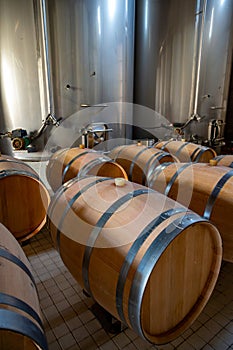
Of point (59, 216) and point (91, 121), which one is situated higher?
point (91, 121)

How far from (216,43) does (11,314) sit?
16.6ft

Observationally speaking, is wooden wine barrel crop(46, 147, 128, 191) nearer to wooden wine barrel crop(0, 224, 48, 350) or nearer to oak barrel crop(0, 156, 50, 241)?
oak barrel crop(0, 156, 50, 241)

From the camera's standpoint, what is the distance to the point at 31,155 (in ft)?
10.00

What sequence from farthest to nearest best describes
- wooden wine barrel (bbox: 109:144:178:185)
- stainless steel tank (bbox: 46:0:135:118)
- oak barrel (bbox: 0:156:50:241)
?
stainless steel tank (bbox: 46:0:135:118)
wooden wine barrel (bbox: 109:144:178:185)
oak barrel (bbox: 0:156:50:241)

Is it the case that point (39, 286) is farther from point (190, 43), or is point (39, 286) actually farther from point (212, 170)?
point (190, 43)

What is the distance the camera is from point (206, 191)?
1.70 meters

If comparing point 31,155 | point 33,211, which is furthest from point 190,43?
point 33,211

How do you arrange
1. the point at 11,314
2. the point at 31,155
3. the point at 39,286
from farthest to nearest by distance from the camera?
1. the point at 31,155
2. the point at 39,286
3. the point at 11,314

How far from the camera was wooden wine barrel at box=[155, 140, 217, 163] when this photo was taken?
9.49ft

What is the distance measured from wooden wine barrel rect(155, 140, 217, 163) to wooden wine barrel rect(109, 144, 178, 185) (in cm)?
28

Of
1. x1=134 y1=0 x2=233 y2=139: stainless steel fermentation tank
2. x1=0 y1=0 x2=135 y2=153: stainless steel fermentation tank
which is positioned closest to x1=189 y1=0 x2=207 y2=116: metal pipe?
x1=134 y1=0 x2=233 y2=139: stainless steel fermentation tank

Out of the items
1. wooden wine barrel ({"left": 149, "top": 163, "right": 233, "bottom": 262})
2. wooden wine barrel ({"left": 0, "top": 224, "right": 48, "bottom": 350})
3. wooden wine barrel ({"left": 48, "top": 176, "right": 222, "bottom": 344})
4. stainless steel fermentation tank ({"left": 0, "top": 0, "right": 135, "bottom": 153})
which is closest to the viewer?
wooden wine barrel ({"left": 0, "top": 224, "right": 48, "bottom": 350})

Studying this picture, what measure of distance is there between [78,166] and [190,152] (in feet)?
4.70

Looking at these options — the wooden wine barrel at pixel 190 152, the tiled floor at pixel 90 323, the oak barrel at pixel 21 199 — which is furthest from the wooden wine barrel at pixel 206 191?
the oak barrel at pixel 21 199
